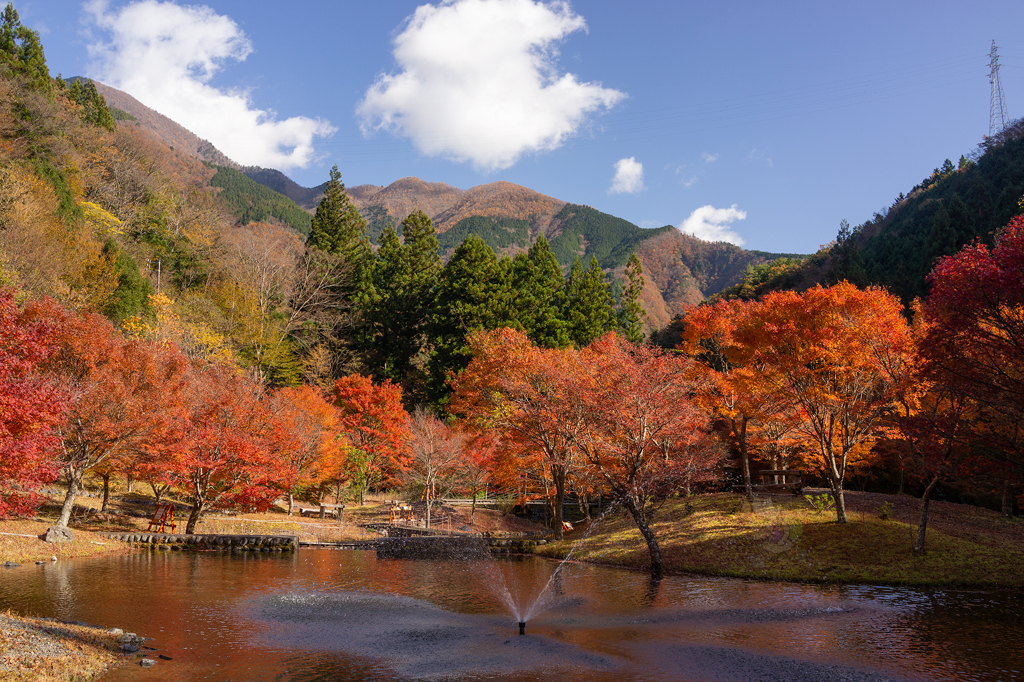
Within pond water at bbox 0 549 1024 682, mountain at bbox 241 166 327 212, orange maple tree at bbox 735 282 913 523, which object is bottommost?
pond water at bbox 0 549 1024 682

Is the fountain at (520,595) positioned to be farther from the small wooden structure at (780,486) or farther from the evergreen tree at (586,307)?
the evergreen tree at (586,307)

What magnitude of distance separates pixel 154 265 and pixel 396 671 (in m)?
46.8

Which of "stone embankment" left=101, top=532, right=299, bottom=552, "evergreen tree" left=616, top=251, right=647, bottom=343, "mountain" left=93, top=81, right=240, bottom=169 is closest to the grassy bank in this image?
"stone embankment" left=101, top=532, right=299, bottom=552

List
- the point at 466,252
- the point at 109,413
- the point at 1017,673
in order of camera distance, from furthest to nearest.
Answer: the point at 466,252
the point at 109,413
the point at 1017,673

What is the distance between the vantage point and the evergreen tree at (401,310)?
53094 mm

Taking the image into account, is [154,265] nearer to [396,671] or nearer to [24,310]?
[24,310]

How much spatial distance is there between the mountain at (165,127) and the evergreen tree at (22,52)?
101663 mm

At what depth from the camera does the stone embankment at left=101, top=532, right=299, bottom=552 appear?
2411 centimetres

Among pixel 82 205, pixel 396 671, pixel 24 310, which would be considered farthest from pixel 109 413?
pixel 82 205

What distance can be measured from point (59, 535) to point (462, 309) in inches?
1254

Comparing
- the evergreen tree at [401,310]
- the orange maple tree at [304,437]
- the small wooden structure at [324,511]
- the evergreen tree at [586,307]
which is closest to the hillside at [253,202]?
the evergreen tree at [401,310]

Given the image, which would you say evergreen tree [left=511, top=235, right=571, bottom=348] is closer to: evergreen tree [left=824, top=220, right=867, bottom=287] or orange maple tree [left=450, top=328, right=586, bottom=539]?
orange maple tree [left=450, top=328, right=586, bottom=539]

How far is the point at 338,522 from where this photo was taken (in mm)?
32344

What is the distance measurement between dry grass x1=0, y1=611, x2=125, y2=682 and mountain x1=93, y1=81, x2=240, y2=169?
145971mm
